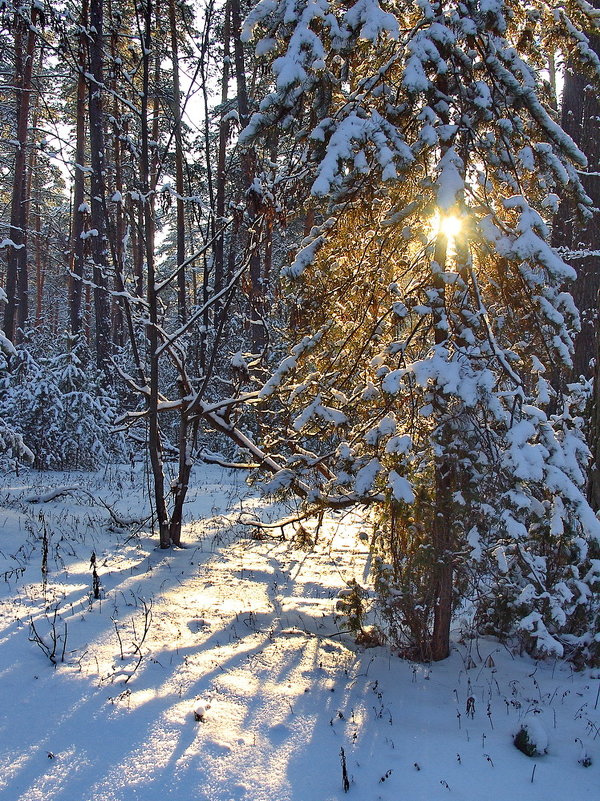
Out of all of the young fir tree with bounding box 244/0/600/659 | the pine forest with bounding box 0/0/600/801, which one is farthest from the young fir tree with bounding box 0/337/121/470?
the young fir tree with bounding box 244/0/600/659

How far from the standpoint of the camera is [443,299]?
404cm

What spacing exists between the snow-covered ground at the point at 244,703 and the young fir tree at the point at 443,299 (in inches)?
21.5

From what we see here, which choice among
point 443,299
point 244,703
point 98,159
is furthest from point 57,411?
point 443,299

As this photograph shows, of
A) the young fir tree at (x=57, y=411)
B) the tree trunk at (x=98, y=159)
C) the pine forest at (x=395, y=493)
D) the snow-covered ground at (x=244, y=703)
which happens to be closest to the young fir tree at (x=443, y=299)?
the pine forest at (x=395, y=493)

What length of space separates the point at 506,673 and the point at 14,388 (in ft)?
42.6

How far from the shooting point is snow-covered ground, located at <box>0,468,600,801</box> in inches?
114

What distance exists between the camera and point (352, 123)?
3912 mm

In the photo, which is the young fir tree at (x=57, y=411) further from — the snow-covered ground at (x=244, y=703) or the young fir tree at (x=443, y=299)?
the young fir tree at (x=443, y=299)

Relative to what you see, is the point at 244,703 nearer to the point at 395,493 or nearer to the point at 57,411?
the point at 395,493

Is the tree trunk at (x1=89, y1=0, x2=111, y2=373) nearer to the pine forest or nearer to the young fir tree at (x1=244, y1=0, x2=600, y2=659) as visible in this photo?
the pine forest

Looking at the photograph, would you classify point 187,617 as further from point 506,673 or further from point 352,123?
point 352,123

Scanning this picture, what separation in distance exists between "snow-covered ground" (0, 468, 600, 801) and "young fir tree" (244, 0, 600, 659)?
55 centimetres

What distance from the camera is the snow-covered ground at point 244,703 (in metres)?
2.89

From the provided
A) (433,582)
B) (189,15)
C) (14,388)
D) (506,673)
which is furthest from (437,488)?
(14,388)
